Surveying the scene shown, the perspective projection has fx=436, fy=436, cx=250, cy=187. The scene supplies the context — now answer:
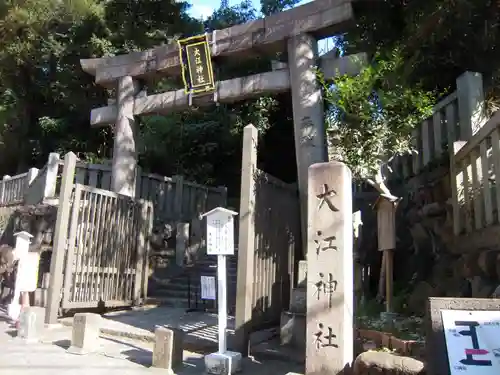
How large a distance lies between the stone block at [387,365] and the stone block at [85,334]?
4.01m

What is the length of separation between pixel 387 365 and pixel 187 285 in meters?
8.46

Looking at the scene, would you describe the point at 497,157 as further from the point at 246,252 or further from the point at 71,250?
the point at 71,250

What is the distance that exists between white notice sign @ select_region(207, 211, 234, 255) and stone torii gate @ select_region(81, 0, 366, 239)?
2.51 metres

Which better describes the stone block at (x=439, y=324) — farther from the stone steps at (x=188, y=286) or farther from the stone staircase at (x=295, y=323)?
the stone steps at (x=188, y=286)

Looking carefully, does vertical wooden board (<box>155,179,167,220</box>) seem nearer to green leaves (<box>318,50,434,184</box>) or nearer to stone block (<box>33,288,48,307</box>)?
stone block (<box>33,288,48,307</box>)

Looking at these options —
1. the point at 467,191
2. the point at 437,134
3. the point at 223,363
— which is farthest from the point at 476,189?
the point at 223,363

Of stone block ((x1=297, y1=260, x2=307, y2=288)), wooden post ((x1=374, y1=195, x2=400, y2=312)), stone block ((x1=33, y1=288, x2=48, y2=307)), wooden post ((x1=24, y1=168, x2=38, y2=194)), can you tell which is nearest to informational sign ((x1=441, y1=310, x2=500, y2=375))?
wooden post ((x1=374, y1=195, x2=400, y2=312))

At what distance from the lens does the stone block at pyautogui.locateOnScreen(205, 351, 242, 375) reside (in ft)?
16.6

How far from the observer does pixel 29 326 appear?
695 centimetres

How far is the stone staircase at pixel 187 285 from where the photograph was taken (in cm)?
1010

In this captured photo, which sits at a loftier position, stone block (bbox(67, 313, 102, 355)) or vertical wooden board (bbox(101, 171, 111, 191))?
vertical wooden board (bbox(101, 171, 111, 191))

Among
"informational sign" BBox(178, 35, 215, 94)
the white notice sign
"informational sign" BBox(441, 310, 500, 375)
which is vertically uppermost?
"informational sign" BBox(178, 35, 215, 94)

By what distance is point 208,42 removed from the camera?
32.1 ft

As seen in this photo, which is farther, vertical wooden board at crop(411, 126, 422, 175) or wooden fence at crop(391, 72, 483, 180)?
vertical wooden board at crop(411, 126, 422, 175)
